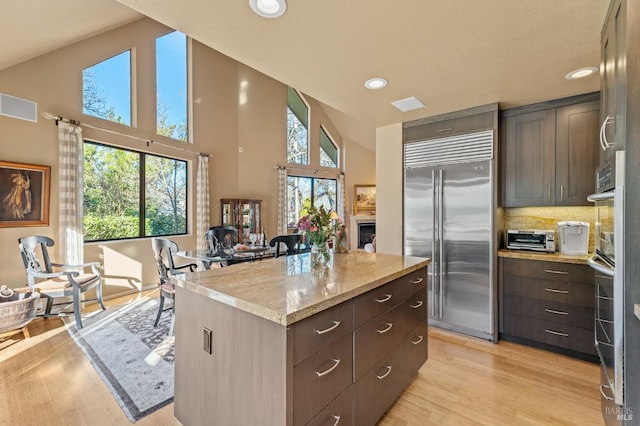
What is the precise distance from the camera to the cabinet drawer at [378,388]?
1.55 metres

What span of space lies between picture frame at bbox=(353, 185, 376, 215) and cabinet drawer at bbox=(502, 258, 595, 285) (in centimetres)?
550

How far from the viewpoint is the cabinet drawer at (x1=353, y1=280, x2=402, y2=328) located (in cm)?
153

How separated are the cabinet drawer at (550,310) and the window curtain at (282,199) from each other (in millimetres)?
5033

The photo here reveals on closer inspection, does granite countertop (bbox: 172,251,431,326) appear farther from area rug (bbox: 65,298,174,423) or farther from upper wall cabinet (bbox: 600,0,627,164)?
upper wall cabinet (bbox: 600,0,627,164)

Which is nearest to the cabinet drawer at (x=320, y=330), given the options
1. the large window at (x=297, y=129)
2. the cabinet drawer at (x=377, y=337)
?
the cabinet drawer at (x=377, y=337)

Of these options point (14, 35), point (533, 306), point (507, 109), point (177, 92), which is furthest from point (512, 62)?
point (177, 92)

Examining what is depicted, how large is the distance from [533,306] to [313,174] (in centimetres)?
587

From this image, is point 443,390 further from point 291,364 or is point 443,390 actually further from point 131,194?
point 131,194

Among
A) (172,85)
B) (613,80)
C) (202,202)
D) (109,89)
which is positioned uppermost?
(172,85)

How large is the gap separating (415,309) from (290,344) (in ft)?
4.33

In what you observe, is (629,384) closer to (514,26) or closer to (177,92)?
(514,26)

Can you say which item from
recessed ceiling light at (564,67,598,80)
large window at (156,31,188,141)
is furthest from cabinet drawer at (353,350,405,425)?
large window at (156,31,188,141)

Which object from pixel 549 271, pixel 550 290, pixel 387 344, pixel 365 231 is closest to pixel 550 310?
pixel 550 290

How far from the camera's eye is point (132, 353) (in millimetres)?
2666
